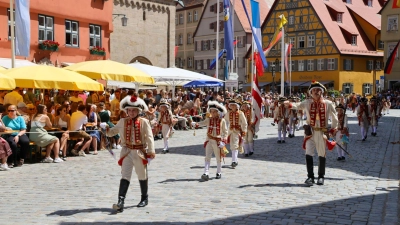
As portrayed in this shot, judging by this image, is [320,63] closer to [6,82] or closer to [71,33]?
[71,33]

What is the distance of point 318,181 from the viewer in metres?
10.4

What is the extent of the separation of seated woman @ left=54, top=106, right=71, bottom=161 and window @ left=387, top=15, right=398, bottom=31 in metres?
48.8

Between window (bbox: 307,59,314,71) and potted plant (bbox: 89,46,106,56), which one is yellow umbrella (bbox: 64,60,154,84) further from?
window (bbox: 307,59,314,71)

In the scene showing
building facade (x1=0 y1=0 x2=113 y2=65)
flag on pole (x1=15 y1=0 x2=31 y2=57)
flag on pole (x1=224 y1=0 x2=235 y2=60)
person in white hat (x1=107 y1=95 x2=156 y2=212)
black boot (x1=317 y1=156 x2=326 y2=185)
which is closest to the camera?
person in white hat (x1=107 y1=95 x2=156 y2=212)

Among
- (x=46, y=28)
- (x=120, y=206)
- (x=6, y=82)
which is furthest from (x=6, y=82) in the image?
(x=46, y=28)

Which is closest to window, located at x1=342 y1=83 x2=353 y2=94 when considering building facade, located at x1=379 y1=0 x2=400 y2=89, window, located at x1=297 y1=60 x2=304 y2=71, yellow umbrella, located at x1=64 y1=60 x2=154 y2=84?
building facade, located at x1=379 y1=0 x2=400 y2=89

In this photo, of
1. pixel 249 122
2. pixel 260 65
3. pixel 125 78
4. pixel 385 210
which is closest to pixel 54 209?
pixel 385 210

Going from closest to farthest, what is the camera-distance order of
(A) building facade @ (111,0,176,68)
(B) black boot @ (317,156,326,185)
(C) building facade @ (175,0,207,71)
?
(B) black boot @ (317,156,326,185), (A) building facade @ (111,0,176,68), (C) building facade @ (175,0,207,71)

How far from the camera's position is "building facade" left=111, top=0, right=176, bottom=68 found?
38625 mm

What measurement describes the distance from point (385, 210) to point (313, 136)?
2528 millimetres

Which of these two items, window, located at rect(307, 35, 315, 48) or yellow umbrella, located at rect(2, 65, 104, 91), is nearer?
yellow umbrella, located at rect(2, 65, 104, 91)

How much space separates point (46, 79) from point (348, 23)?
2037 inches

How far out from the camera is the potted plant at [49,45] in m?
29.2

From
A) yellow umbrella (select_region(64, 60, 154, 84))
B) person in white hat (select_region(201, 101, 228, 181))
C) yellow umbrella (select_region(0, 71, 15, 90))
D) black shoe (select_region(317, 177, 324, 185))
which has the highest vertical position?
yellow umbrella (select_region(64, 60, 154, 84))
